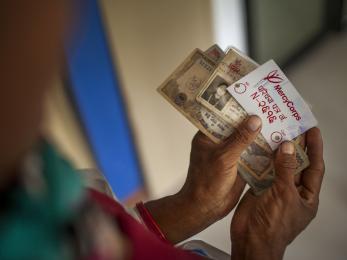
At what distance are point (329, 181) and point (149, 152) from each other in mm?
832

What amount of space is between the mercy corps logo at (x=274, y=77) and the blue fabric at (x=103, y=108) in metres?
0.56

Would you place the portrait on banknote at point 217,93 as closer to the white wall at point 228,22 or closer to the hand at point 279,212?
the hand at point 279,212

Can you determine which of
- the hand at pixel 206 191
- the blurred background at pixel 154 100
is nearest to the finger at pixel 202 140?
the hand at pixel 206 191

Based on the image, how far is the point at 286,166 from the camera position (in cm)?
100

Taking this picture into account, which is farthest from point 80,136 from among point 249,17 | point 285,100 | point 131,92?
point 249,17

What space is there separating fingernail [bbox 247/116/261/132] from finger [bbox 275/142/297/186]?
8cm

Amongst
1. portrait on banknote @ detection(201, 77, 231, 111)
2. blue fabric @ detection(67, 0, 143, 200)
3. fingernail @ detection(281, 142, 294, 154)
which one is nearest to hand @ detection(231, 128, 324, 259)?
fingernail @ detection(281, 142, 294, 154)

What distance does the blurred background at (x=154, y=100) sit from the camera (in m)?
1.51

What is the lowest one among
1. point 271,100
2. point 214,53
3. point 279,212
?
point 279,212

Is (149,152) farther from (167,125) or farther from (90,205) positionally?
(90,205)

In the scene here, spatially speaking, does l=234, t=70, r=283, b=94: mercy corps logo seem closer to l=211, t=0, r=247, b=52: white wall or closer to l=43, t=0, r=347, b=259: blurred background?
l=43, t=0, r=347, b=259: blurred background

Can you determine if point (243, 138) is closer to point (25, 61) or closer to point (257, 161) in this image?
point (257, 161)

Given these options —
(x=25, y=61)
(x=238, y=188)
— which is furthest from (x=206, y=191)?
(x=25, y=61)

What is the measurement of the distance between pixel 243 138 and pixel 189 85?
313 millimetres
